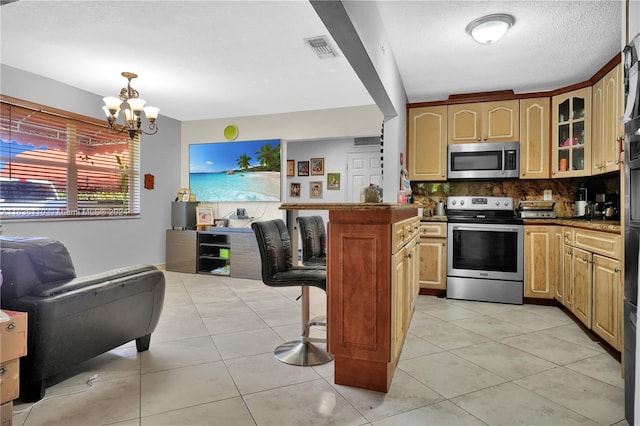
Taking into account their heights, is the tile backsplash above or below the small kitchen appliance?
above

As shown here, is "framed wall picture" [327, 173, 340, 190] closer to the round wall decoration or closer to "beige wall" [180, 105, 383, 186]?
"beige wall" [180, 105, 383, 186]

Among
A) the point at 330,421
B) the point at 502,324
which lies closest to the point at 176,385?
the point at 330,421

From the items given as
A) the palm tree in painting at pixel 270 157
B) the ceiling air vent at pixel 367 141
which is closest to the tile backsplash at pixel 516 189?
the ceiling air vent at pixel 367 141

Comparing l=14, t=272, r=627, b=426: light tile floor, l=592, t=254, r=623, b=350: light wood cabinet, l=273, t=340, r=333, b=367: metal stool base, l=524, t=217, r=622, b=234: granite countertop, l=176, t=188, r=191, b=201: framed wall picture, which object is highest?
l=176, t=188, r=191, b=201: framed wall picture

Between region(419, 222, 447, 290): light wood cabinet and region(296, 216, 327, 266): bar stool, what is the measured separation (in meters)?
1.40

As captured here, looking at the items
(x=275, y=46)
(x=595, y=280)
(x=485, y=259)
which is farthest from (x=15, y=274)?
(x=485, y=259)

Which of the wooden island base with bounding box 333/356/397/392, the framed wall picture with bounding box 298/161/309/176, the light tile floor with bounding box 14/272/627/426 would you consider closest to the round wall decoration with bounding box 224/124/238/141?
the framed wall picture with bounding box 298/161/309/176

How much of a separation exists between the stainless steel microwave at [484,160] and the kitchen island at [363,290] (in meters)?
2.56

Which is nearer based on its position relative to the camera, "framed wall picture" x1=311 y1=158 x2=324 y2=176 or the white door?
the white door

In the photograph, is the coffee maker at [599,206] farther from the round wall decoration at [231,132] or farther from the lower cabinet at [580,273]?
the round wall decoration at [231,132]

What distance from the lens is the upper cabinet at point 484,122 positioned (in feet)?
13.4

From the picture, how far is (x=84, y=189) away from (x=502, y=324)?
15.6ft

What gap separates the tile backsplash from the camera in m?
4.12

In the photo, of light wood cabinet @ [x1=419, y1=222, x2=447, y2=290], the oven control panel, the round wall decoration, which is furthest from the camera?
the round wall decoration
